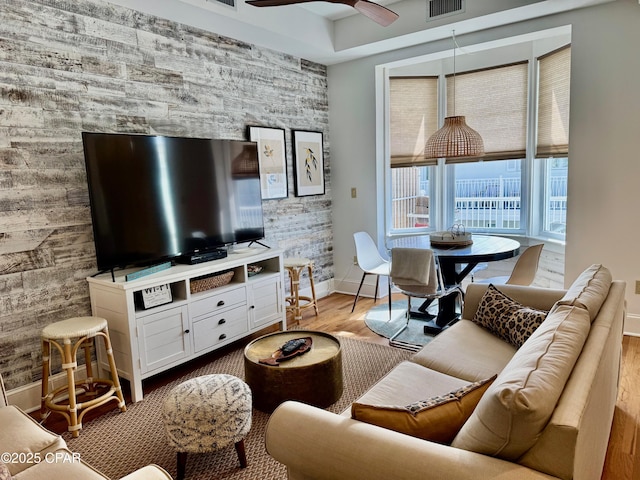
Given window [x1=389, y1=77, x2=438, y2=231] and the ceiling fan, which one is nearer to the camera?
the ceiling fan

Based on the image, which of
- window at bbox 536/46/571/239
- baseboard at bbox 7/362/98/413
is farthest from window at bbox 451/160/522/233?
baseboard at bbox 7/362/98/413

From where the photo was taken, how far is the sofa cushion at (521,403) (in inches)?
41.8

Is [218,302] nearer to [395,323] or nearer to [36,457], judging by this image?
[395,323]

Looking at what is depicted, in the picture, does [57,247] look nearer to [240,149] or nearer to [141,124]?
[141,124]

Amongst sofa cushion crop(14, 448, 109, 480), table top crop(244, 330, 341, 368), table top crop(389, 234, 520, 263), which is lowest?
table top crop(244, 330, 341, 368)

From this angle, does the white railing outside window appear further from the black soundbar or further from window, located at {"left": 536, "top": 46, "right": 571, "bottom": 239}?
the black soundbar

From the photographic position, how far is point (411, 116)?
5121mm

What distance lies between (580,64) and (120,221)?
11.9 ft

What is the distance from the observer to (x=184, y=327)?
3.01 metres

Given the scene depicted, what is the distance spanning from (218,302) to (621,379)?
2.71m

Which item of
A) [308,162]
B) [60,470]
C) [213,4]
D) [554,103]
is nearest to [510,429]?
[60,470]

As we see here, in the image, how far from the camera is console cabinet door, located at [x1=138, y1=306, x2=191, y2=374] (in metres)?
2.79

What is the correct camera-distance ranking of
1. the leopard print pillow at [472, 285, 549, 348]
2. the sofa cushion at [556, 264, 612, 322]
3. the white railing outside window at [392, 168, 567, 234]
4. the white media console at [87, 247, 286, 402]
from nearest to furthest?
the sofa cushion at [556, 264, 612, 322] < the leopard print pillow at [472, 285, 549, 348] < the white media console at [87, 247, 286, 402] < the white railing outside window at [392, 168, 567, 234]

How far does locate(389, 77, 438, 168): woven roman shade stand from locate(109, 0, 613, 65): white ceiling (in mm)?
701
